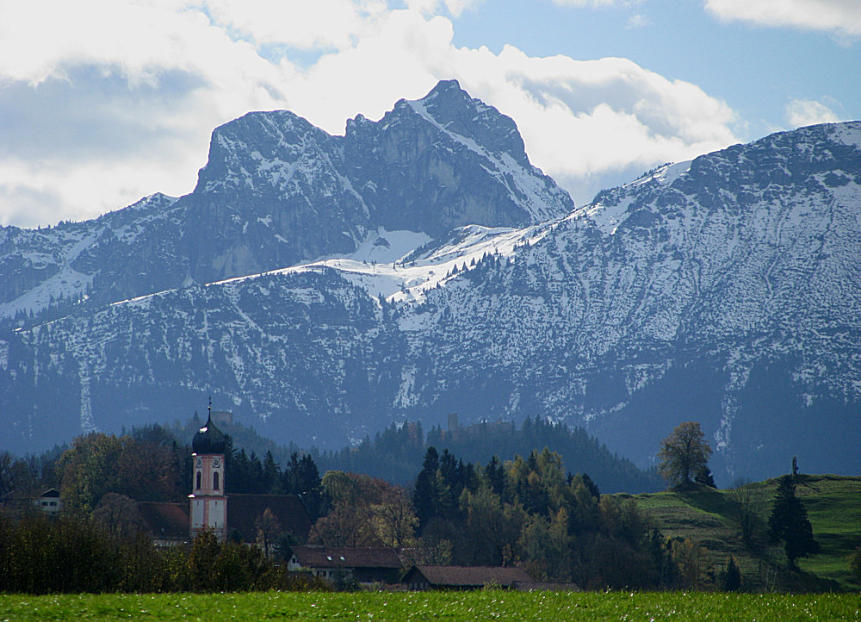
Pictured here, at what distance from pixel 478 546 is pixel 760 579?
34.6 meters

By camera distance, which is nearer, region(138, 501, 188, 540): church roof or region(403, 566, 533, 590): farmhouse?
region(403, 566, 533, 590): farmhouse

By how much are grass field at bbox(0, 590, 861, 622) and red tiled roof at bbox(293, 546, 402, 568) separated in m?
92.6

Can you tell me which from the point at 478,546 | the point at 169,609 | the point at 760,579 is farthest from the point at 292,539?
the point at 169,609

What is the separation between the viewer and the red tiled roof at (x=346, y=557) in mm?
144625

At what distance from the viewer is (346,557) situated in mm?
146625

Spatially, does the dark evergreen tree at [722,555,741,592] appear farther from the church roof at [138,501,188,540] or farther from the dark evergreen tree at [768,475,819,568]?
the church roof at [138,501,188,540]

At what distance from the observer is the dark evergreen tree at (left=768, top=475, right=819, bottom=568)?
549 feet

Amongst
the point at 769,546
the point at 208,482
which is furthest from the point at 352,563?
the point at 769,546

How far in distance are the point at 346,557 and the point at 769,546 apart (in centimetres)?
6200

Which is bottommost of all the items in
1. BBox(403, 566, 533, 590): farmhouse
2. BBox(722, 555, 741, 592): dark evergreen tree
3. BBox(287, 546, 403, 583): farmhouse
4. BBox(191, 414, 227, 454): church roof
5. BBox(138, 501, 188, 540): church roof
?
Result: BBox(722, 555, 741, 592): dark evergreen tree

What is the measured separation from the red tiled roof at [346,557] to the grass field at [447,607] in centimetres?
9263

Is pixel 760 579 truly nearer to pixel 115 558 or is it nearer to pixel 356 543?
pixel 356 543

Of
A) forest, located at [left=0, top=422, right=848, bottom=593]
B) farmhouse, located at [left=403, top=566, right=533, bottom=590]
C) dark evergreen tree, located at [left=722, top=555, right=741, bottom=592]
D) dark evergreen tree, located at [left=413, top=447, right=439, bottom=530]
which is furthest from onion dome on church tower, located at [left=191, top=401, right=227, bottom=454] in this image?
dark evergreen tree, located at [left=722, top=555, right=741, bottom=592]

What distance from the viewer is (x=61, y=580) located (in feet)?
198
